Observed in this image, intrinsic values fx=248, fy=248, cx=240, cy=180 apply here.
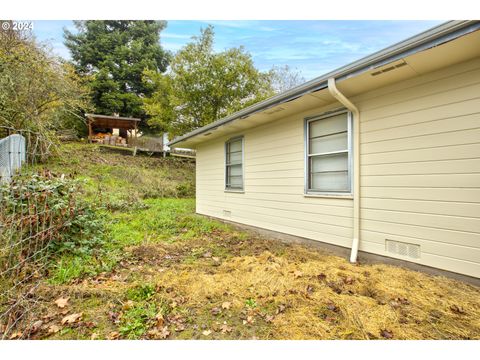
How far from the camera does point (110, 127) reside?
1752 cm

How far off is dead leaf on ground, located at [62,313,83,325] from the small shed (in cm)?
1535

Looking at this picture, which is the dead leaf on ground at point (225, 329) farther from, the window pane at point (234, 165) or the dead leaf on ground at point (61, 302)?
the window pane at point (234, 165)

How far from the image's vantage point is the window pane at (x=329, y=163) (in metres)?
3.71

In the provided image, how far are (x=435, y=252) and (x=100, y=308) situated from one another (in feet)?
11.5

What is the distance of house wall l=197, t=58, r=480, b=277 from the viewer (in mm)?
2549

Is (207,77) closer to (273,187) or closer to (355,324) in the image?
(273,187)

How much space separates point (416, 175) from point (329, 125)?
1.43 metres

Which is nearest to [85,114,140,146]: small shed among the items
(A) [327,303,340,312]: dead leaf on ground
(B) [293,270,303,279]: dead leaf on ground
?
(B) [293,270,303,279]: dead leaf on ground

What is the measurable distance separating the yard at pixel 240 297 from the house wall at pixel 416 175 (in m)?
0.37

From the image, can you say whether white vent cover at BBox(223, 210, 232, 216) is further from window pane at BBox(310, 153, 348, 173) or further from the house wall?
window pane at BBox(310, 153, 348, 173)

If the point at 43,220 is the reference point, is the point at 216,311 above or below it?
below

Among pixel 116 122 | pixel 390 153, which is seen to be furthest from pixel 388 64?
pixel 116 122

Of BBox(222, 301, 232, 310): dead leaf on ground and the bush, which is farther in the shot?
the bush

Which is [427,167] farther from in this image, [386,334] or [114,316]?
[114,316]
